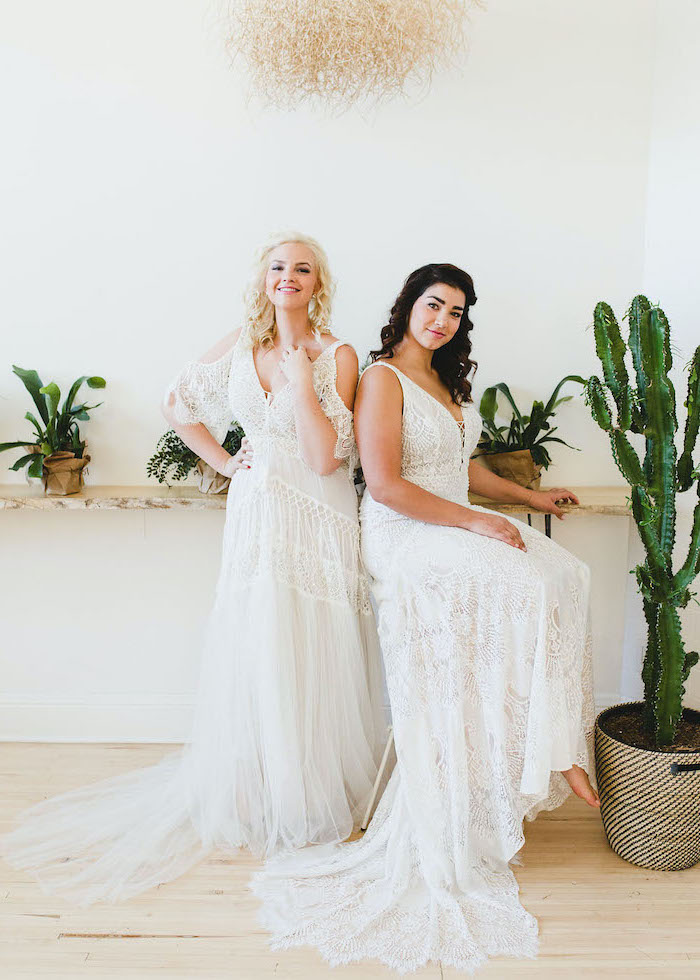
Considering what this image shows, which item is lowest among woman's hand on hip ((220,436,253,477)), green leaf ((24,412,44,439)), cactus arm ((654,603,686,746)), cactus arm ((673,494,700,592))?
cactus arm ((654,603,686,746))

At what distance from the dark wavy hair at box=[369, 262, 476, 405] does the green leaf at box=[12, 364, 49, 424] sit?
114cm

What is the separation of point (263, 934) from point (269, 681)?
2.03 ft

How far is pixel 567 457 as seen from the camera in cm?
298

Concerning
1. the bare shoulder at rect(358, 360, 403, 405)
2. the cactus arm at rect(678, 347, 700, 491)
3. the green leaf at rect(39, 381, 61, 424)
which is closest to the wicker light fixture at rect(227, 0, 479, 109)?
the bare shoulder at rect(358, 360, 403, 405)

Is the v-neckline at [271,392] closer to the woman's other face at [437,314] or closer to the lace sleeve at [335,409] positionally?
the lace sleeve at [335,409]

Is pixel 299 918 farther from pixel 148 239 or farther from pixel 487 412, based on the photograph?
pixel 148 239

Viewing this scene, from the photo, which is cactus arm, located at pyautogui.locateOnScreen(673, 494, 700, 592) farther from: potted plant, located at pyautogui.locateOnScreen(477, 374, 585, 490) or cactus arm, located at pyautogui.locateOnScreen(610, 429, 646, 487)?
Result: potted plant, located at pyautogui.locateOnScreen(477, 374, 585, 490)

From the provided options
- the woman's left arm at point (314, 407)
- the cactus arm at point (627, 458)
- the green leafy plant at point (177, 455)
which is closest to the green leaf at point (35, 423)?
the green leafy plant at point (177, 455)

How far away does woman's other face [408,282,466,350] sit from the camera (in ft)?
7.61

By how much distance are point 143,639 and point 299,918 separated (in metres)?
1.31

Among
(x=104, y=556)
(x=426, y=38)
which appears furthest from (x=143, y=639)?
(x=426, y=38)

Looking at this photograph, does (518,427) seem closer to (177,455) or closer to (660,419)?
(660,419)

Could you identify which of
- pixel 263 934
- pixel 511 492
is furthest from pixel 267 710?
pixel 511 492

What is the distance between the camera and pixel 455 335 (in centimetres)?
250
